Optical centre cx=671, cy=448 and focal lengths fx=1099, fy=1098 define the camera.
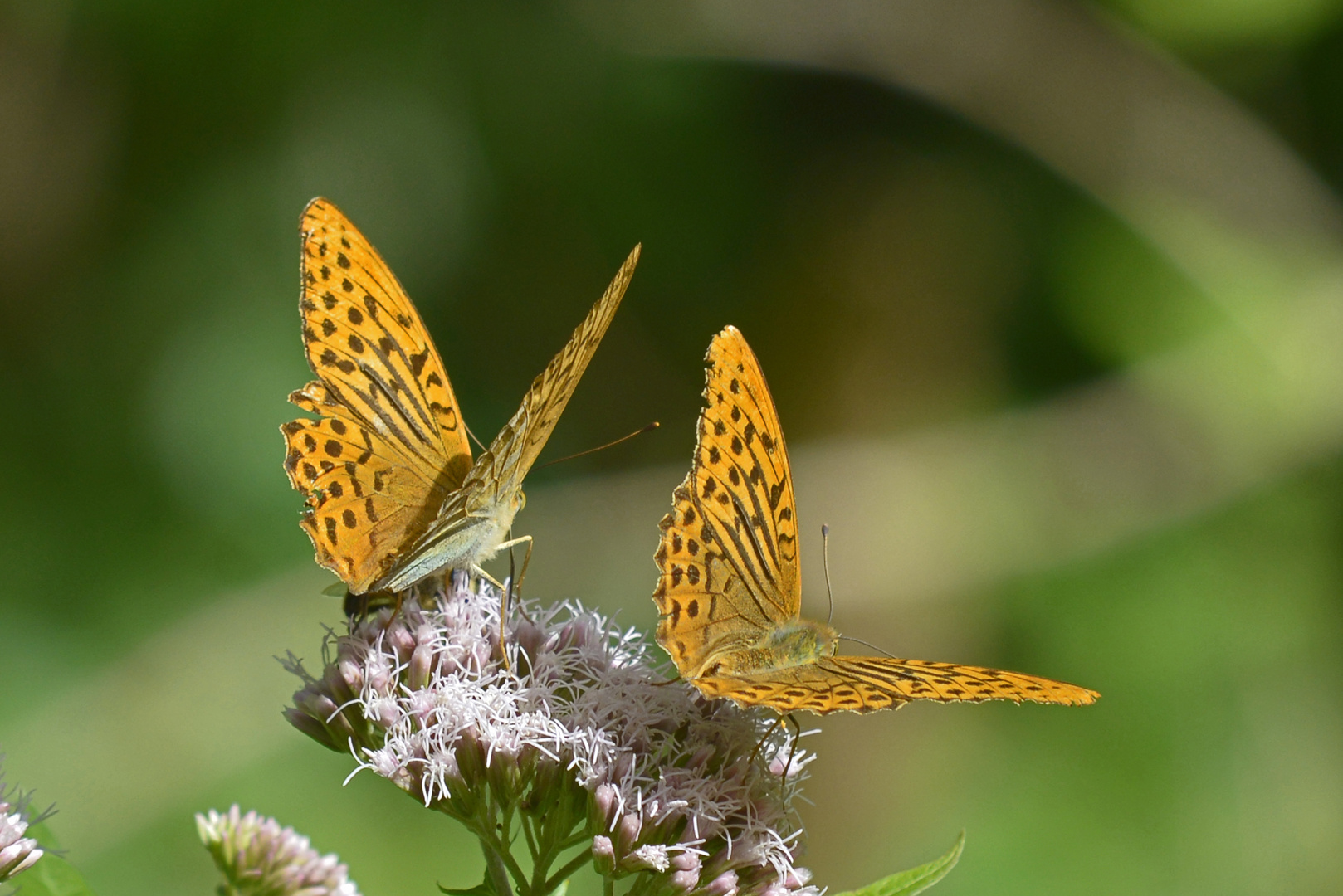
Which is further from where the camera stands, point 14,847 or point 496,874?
point 496,874

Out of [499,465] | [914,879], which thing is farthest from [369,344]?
[914,879]

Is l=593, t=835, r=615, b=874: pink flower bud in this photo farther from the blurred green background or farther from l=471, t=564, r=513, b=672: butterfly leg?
the blurred green background

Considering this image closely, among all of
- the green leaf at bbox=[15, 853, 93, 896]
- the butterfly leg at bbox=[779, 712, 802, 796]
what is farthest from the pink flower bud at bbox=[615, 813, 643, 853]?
the green leaf at bbox=[15, 853, 93, 896]

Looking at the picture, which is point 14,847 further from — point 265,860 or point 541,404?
point 541,404

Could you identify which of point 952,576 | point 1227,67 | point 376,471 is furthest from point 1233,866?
point 376,471

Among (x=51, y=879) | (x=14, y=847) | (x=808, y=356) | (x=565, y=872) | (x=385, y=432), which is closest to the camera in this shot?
(x=14, y=847)

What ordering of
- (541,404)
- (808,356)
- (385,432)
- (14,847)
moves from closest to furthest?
(14,847) → (541,404) → (385,432) → (808,356)

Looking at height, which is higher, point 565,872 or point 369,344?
point 369,344
